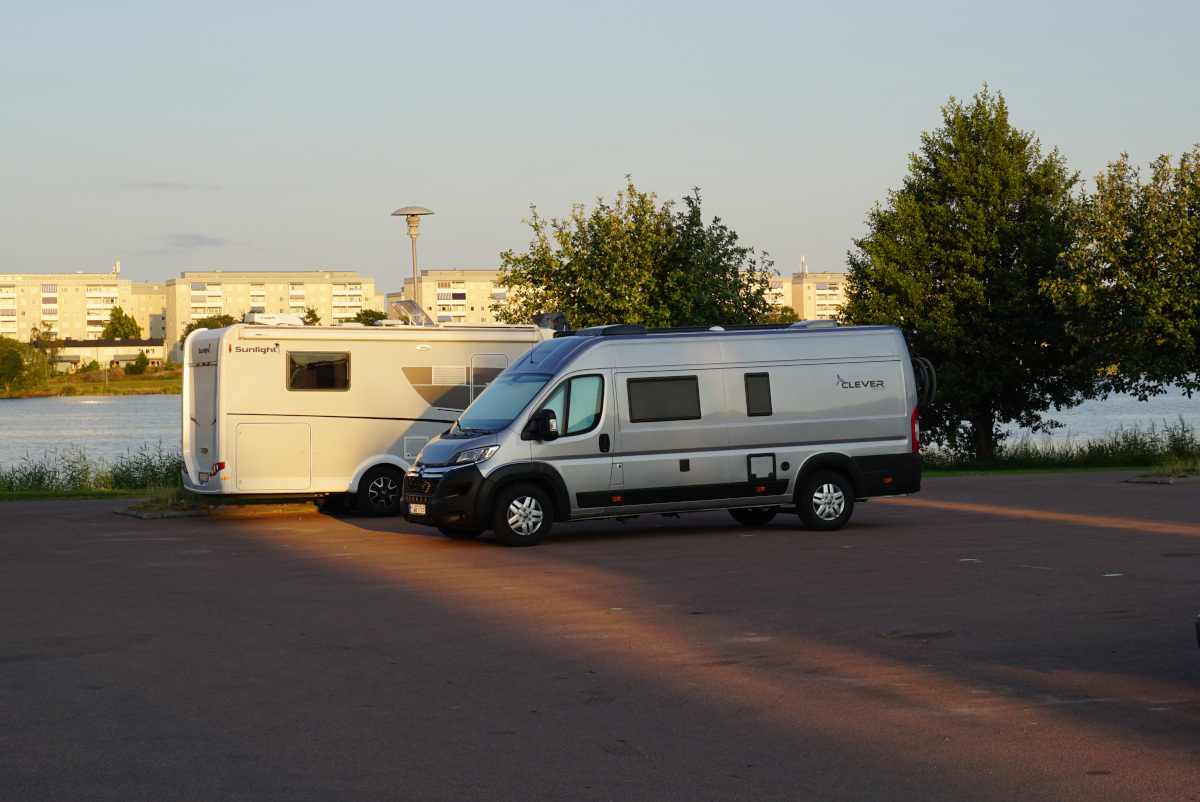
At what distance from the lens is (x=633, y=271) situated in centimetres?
3203

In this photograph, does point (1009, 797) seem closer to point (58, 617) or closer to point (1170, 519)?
point (58, 617)

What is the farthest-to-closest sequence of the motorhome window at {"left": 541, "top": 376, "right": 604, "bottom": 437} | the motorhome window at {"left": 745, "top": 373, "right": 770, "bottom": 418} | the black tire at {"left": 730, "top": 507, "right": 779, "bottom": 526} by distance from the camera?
the black tire at {"left": 730, "top": 507, "right": 779, "bottom": 526} < the motorhome window at {"left": 745, "top": 373, "right": 770, "bottom": 418} < the motorhome window at {"left": 541, "top": 376, "right": 604, "bottom": 437}

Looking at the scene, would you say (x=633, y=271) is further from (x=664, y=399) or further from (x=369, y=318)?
(x=369, y=318)

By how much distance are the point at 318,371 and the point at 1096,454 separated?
1991 centimetres

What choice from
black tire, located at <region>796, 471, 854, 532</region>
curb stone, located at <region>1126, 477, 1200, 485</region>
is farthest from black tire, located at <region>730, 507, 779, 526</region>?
curb stone, located at <region>1126, 477, 1200, 485</region>

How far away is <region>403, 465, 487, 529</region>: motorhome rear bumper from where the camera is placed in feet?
47.0

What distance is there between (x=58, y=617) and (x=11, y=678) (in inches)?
93.5

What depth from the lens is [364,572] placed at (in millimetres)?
12531

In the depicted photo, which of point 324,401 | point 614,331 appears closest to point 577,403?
point 614,331

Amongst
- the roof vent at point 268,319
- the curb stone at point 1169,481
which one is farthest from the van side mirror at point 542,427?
the curb stone at point 1169,481

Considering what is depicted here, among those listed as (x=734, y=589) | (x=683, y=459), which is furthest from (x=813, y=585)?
(x=683, y=459)

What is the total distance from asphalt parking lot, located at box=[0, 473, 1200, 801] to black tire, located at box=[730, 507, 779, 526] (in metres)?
2.66

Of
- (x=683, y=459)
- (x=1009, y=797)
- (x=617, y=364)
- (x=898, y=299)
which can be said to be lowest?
(x=1009, y=797)

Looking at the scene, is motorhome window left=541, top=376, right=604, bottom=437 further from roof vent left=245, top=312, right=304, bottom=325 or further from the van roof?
roof vent left=245, top=312, right=304, bottom=325
